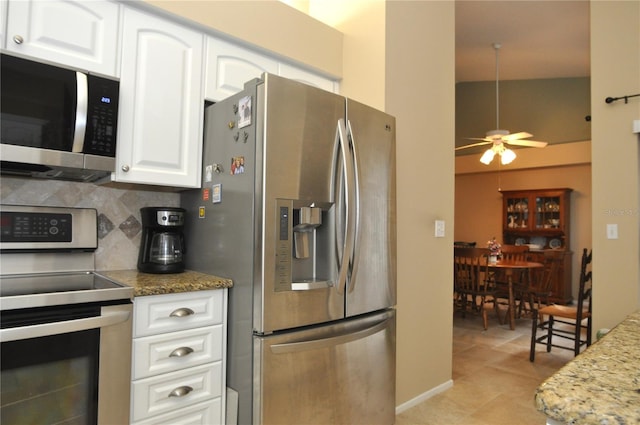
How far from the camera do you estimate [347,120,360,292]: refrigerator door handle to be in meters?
1.89

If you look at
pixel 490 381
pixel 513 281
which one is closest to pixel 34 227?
pixel 490 381

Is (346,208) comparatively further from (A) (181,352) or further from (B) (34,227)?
(B) (34,227)

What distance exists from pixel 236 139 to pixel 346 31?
138 centimetres

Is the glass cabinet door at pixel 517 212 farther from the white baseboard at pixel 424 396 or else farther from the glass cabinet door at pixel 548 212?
the white baseboard at pixel 424 396

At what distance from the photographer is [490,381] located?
2.96 metres

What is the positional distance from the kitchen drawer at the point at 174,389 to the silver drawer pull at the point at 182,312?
23 cm

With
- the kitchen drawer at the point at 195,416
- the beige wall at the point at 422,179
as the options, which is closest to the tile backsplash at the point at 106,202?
the kitchen drawer at the point at 195,416

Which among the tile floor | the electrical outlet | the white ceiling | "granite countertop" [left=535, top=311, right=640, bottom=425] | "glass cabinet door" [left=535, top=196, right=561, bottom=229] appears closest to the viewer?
"granite countertop" [left=535, top=311, right=640, bottom=425]

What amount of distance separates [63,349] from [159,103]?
3.73 feet

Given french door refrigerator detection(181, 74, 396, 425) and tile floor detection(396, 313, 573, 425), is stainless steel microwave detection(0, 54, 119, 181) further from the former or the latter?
tile floor detection(396, 313, 573, 425)

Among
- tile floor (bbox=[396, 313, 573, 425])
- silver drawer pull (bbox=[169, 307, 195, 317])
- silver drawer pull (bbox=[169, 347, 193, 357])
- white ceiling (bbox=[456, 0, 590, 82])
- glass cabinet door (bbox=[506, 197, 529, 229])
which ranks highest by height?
white ceiling (bbox=[456, 0, 590, 82])

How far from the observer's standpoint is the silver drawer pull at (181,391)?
5.30 ft

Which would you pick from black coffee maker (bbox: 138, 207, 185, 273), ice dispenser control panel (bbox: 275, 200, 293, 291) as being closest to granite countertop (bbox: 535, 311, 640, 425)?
ice dispenser control panel (bbox: 275, 200, 293, 291)

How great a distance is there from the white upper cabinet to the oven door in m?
1.19
